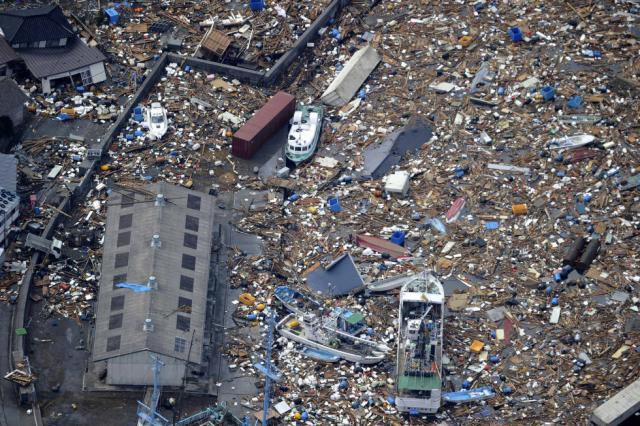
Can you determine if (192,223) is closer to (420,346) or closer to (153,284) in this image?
(153,284)

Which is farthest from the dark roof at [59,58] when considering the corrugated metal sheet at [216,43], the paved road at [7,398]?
the paved road at [7,398]

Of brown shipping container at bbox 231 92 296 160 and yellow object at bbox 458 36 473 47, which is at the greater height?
yellow object at bbox 458 36 473 47

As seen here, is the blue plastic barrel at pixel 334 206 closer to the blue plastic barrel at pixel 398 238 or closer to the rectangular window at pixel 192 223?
the blue plastic barrel at pixel 398 238

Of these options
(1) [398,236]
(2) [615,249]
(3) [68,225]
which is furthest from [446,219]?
(3) [68,225]

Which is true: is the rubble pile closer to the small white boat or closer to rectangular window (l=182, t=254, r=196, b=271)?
the small white boat

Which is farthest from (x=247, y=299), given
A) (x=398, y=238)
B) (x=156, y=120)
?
(x=156, y=120)

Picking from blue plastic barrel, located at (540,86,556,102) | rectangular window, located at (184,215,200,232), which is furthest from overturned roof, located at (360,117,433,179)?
rectangular window, located at (184,215,200,232)
